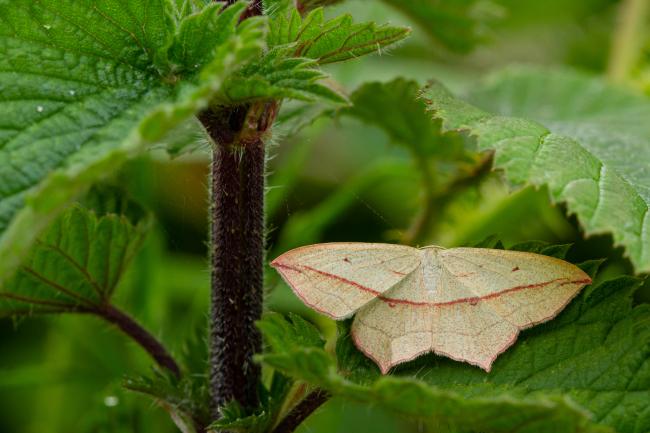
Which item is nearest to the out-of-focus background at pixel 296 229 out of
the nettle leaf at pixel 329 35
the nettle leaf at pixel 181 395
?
the nettle leaf at pixel 181 395

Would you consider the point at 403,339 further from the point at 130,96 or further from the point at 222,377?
the point at 130,96

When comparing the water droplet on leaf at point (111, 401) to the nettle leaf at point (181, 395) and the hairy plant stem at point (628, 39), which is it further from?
the hairy plant stem at point (628, 39)

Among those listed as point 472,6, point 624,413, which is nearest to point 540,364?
point 624,413

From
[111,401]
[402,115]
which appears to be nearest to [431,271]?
[402,115]

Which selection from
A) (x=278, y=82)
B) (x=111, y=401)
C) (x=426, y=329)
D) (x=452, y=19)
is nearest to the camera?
(x=278, y=82)

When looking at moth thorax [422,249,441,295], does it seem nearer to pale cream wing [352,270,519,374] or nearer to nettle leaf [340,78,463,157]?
pale cream wing [352,270,519,374]

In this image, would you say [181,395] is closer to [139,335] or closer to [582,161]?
[139,335]

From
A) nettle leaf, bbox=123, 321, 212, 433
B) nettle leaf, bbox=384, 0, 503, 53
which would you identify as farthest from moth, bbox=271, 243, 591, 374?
nettle leaf, bbox=384, 0, 503, 53
